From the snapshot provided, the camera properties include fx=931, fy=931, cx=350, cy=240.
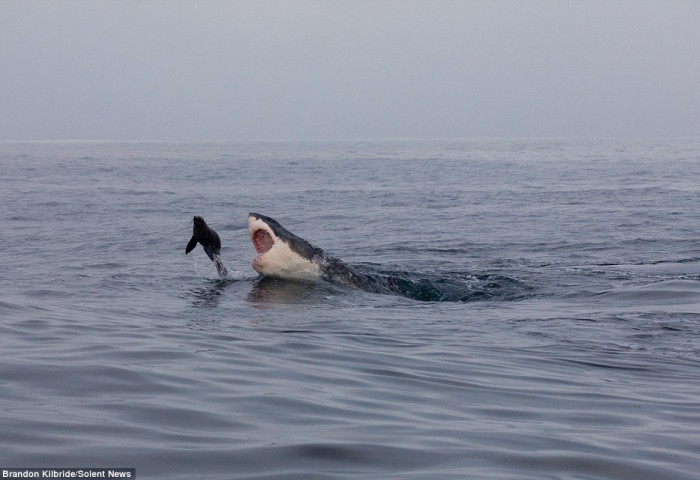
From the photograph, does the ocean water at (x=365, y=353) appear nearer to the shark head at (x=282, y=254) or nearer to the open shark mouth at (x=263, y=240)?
the shark head at (x=282, y=254)

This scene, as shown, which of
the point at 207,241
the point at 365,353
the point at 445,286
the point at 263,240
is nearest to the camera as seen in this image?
the point at 365,353

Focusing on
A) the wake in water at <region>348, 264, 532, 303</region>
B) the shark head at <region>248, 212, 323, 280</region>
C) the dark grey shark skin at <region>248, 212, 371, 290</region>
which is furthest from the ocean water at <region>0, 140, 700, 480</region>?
the dark grey shark skin at <region>248, 212, 371, 290</region>

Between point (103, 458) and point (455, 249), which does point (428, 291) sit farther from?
point (103, 458)

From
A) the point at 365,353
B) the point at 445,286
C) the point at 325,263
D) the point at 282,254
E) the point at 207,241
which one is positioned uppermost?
the point at 207,241

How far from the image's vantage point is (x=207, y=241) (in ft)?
40.1

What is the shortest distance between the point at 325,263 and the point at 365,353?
4631 millimetres

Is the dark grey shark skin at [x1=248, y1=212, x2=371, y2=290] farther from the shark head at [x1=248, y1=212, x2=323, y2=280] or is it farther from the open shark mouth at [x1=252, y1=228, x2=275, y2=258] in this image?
the open shark mouth at [x1=252, y1=228, x2=275, y2=258]

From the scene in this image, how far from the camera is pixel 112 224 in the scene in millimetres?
20625

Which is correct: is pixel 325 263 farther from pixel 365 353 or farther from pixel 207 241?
pixel 365 353

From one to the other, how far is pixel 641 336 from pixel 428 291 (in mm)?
3836

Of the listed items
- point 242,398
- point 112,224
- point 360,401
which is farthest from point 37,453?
point 112,224

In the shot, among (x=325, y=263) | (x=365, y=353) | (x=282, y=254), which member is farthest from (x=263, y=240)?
(x=365, y=353)

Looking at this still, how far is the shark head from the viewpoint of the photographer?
40.4 feet

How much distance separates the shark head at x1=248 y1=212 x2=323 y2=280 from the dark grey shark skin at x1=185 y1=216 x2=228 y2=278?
51cm
